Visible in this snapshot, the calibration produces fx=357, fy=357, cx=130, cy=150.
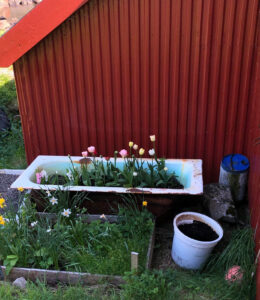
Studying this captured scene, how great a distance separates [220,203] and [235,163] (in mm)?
617

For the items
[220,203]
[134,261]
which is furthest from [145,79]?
[134,261]

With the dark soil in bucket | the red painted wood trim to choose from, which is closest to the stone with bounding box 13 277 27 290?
the dark soil in bucket

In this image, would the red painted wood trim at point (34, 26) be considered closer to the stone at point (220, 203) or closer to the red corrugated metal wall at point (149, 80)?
the red corrugated metal wall at point (149, 80)

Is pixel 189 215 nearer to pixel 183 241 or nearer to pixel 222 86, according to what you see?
pixel 183 241

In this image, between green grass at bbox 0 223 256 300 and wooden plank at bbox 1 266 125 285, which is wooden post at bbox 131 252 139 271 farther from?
wooden plank at bbox 1 266 125 285

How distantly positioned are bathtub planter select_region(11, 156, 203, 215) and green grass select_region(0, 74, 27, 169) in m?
1.37

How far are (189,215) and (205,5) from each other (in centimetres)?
229

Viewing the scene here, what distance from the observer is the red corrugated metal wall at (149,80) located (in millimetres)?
4020

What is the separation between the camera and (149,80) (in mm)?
4344

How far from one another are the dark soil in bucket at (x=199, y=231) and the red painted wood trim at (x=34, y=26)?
8.23 ft

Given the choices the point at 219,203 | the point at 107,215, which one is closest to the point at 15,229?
the point at 107,215

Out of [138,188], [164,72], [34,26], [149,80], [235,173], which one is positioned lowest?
[235,173]

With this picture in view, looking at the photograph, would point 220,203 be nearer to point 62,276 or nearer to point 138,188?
point 138,188

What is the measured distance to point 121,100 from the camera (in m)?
4.48
